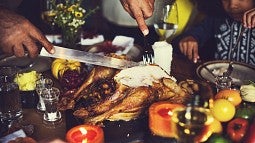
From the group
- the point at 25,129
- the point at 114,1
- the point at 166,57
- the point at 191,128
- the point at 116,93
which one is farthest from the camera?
the point at 114,1

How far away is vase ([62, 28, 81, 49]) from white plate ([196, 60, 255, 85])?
936mm

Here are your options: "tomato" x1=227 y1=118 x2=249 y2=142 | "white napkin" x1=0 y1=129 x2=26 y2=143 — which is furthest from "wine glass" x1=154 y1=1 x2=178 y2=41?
"white napkin" x1=0 y1=129 x2=26 y2=143

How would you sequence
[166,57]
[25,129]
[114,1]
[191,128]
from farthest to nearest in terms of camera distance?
[114,1] < [166,57] < [25,129] < [191,128]

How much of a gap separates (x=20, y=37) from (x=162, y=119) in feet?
3.36

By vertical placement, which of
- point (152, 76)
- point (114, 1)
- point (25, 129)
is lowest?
point (25, 129)

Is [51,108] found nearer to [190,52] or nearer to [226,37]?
[190,52]

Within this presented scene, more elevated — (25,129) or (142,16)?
Result: (142,16)

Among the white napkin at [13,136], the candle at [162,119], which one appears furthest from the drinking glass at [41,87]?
the candle at [162,119]

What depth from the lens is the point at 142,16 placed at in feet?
8.22

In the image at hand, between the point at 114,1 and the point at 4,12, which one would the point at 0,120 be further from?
the point at 114,1

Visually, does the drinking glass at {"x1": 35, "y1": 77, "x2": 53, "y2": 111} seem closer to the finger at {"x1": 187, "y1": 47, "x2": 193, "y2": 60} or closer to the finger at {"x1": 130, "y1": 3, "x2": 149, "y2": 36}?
the finger at {"x1": 130, "y1": 3, "x2": 149, "y2": 36}

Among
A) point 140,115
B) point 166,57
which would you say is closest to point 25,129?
point 140,115

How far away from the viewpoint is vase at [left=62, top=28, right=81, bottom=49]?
2.91m

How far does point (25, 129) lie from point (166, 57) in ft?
3.21
